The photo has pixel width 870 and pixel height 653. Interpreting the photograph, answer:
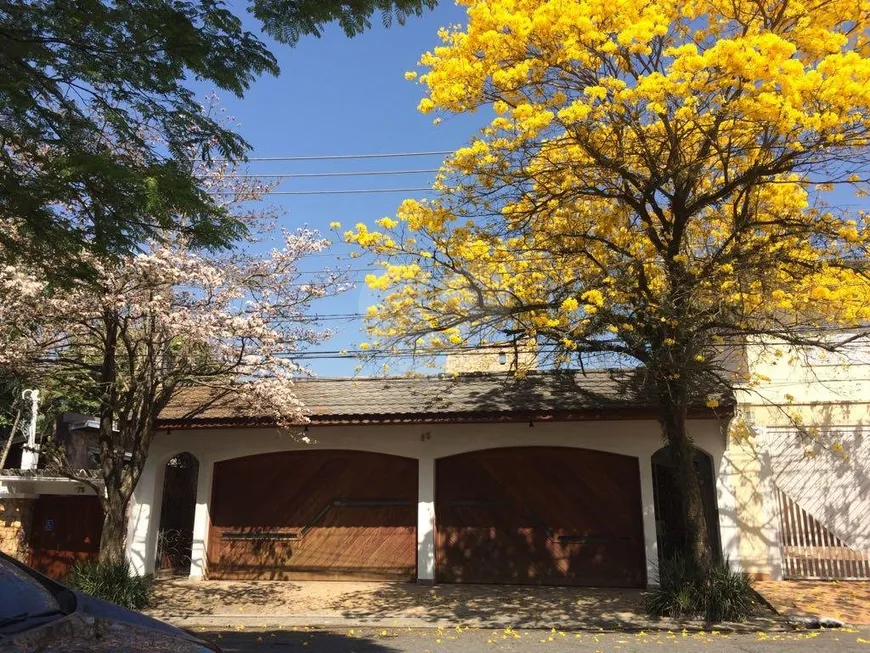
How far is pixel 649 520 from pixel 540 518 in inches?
72.0

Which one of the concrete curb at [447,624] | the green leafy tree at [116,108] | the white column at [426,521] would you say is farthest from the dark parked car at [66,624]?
the white column at [426,521]

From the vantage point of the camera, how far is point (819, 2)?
8.45 m

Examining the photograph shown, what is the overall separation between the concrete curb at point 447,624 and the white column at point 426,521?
8.66 feet

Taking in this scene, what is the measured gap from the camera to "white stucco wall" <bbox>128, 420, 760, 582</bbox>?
11.6 metres

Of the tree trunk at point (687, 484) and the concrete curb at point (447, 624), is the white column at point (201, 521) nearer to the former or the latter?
the concrete curb at point (447, 624)

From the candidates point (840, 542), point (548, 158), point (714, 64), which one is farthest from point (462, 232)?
point (840, 542)

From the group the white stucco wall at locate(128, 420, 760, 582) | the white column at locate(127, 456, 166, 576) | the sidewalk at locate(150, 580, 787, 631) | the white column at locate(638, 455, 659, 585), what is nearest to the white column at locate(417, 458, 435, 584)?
the white stucco wall at locate(128, 420, 760, 582)

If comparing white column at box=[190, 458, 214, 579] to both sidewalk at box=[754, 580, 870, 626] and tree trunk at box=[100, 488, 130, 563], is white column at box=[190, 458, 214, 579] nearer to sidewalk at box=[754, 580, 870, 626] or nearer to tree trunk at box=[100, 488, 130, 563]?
tree trunk at box=[100, 488, 130, 563]

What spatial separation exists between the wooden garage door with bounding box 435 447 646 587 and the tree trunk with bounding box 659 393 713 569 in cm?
231

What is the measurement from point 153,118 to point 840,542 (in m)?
12.1

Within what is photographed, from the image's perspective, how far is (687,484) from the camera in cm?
931

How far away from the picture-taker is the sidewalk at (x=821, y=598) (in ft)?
29.0

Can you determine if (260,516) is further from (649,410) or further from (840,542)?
(840,542)

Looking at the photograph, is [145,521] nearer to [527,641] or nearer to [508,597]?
[508,597]
